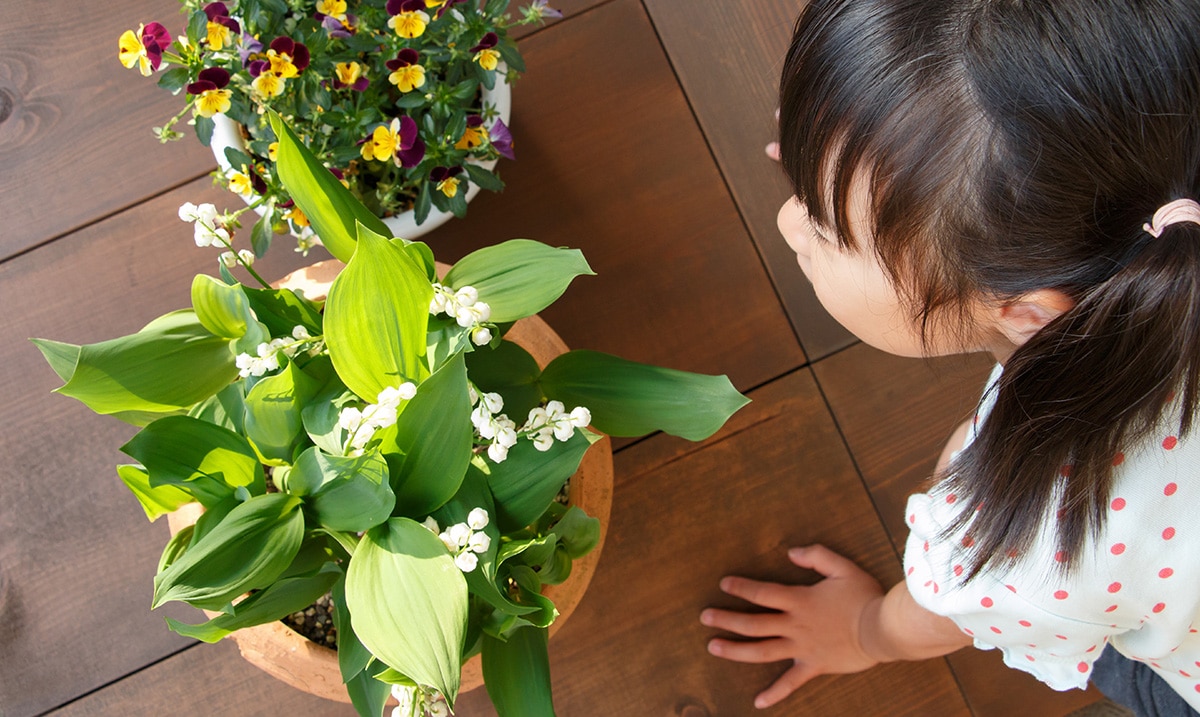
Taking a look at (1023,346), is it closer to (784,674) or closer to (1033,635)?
(1033,635)

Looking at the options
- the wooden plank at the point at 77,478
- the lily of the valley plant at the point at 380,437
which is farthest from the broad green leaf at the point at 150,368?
the wooden plank at the point at 77,478

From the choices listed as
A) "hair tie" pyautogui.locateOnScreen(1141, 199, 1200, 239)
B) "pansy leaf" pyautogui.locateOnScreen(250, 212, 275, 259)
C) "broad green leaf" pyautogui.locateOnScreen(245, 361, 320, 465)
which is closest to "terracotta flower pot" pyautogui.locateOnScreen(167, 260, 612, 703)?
"pansy leaf" pyautogui.locateOnScreen(250, 212, 275, 259)

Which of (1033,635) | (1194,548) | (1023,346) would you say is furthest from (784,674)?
(1023,346)

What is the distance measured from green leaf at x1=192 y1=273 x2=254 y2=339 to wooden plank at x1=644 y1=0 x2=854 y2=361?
1.90 ft

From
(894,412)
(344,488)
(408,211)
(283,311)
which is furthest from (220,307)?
(894,412)

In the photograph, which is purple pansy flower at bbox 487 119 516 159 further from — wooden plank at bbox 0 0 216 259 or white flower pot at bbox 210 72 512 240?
wooden plank at bbox 0 0 216 259

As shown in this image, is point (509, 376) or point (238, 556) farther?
point (509, 376)

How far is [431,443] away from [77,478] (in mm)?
579

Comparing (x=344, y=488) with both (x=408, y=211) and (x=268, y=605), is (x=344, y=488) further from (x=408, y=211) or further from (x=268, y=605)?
(x=408, y=211)

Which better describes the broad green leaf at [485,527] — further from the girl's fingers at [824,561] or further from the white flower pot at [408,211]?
the girl's fingers at [824,561]

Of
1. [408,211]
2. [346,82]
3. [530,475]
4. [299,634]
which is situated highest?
[346,82]

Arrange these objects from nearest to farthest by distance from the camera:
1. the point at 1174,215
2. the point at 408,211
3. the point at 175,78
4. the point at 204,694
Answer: the point at 1174,215 → the point at 175,78 → the point at 408,211 → the point at 204,694

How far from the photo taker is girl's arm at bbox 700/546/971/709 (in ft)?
3.07

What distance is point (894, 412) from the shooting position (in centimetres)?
98
